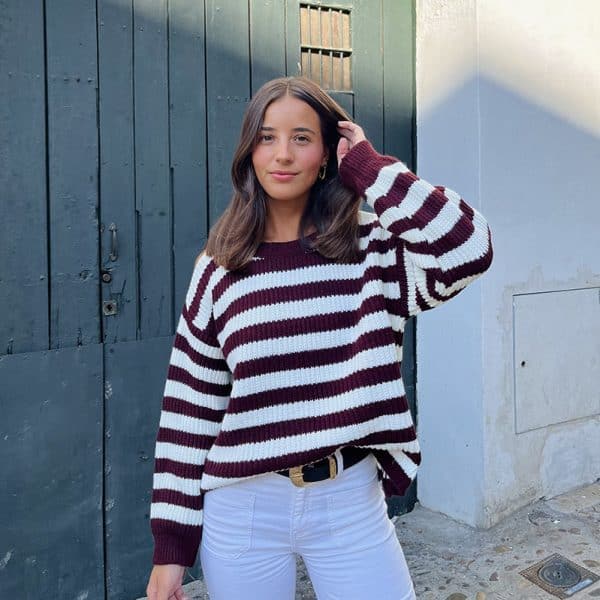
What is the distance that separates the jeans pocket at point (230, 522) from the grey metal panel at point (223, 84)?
153 cm

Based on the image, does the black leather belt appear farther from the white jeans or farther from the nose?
the nose

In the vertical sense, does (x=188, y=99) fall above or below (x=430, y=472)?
above

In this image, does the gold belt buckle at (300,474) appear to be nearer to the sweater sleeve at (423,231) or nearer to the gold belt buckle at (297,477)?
the gold belt buckle at (297,477)

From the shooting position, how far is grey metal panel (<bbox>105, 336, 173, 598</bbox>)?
2605mm

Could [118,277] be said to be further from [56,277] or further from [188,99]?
[188,99]

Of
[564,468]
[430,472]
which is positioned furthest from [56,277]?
[564,468]

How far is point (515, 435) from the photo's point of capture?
333 cm

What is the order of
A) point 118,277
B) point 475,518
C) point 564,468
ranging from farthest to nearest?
1. point 564,468
2. point 475,518
3. point 118,277

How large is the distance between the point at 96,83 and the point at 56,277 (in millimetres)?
739

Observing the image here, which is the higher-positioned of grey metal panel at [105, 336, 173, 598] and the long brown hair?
the long brown hair

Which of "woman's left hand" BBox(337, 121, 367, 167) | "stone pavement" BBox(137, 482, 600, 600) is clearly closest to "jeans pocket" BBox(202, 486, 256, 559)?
"woman's left hand" BBox(337, 121, 367, 167)

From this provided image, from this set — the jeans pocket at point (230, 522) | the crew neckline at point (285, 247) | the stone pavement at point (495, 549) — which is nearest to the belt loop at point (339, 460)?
the jeans pocket at point (230, 522)

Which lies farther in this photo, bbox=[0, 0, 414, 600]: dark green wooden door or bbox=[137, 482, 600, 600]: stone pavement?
bbox=[137, 482, 600, 600]: stone pavement

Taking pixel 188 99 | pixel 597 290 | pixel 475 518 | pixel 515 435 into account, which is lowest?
pixel 475 518
